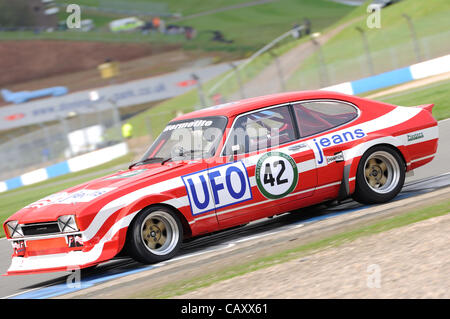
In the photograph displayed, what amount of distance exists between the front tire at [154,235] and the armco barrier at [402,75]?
19.9 m

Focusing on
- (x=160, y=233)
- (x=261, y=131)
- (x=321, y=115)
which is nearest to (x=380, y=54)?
(x=321, y=115)

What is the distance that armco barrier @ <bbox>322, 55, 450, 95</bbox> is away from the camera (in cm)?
2645

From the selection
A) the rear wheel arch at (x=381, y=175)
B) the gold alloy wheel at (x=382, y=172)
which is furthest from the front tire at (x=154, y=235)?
the gold alloy wheel at (x=382, y=172)

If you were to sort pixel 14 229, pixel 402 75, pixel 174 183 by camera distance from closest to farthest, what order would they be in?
1. pixel 174 183
2. pixel 14 229
3. pixel 402 75

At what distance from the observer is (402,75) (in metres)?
27.2

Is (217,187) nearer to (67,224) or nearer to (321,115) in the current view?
(67,224)

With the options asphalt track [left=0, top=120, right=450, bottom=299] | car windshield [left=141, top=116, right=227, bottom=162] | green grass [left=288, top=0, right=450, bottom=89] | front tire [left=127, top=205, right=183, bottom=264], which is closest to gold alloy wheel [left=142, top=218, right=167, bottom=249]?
front tire [left=127, top=205, right=183, bottom=264]

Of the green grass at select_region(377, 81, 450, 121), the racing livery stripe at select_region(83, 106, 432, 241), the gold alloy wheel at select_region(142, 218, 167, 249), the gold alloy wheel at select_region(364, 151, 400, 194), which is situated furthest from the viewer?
the green grass at select_region(377, 81, 450, 121)

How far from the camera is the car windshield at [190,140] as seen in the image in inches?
292

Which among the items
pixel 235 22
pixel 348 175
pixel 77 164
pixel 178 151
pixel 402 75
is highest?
pixel 235 22

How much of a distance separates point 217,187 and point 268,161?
25.8 inches

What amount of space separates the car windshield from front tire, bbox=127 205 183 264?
807 mm

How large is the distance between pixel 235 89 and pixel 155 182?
25.8m

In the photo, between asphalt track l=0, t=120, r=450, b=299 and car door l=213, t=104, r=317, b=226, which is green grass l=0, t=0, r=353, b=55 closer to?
asphalt track l=0, t=120, r=450, b=299
